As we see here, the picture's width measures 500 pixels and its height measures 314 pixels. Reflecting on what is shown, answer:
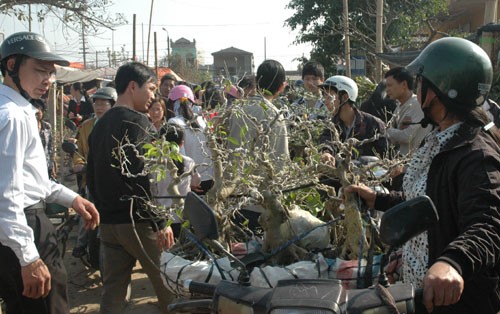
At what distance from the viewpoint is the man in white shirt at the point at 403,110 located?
17.0 feet

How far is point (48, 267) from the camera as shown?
116 inches

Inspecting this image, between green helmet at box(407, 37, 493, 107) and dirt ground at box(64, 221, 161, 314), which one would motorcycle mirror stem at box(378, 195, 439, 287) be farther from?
dirt ground at box(64, 221, 161, 314)

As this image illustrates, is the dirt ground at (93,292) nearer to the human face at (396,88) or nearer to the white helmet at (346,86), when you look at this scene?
the white helmet at (346,86)

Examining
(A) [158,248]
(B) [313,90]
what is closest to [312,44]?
(B) [313,90]

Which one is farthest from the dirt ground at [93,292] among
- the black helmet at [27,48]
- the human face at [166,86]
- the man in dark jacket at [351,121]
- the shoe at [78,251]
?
the human face at [166,86]

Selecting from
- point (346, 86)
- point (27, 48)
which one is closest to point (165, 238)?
point (27, 48)

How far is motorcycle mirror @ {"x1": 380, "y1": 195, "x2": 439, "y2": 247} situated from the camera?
1.66m

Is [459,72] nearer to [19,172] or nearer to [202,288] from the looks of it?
[202,288]

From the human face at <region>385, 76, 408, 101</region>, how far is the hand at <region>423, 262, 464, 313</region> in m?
4.08

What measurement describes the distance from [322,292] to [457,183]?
814mm

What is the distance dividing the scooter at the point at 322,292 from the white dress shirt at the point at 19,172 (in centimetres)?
106

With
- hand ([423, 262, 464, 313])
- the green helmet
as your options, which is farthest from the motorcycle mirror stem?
the green helmet

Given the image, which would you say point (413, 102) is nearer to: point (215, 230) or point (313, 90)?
point (313, 90)

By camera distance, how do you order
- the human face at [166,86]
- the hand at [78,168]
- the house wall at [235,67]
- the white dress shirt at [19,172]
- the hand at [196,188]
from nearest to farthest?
the white dress shirt at [19,172] < the house wall at [235,67] < the hand at [196,188] < the hand at [78,168] < the human face at [166,86]
